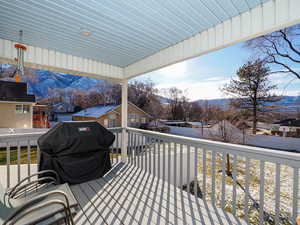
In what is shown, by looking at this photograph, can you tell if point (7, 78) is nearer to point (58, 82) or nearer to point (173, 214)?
point (58, 82)

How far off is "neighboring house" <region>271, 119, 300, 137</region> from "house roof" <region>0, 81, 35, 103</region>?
15.9 m

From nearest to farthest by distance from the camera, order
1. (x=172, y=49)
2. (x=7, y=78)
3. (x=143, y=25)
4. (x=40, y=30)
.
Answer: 1. (x=143, y=25)
2. (x=40, y=30)
3. (x=172, y=49)
4. (x=7, y=78)

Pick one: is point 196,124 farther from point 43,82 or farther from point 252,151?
point 43,82

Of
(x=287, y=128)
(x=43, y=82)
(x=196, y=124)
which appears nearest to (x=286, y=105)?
(x=287, y=128)

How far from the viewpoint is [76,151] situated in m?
2.76

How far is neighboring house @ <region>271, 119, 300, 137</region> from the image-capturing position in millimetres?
6895

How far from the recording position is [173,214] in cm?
209

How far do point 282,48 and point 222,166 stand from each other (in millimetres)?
8232

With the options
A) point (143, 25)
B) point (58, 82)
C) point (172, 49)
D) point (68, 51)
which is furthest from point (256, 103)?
point (58, 82)

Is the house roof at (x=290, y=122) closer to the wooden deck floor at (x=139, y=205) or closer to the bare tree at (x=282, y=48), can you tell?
the bare tree at (x=282, y=48)

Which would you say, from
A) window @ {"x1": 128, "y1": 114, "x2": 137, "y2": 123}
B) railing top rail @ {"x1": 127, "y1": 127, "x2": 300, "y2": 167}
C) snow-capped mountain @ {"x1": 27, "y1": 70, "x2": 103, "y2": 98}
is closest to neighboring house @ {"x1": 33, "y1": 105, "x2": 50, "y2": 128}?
snow-capped mountain @ {"x1": 27, "y1": 70, "x2": 103, "y2": 98}

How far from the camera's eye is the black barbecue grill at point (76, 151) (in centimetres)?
256

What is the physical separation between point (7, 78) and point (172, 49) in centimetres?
1622

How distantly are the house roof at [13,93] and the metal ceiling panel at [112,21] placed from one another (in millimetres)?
11342
